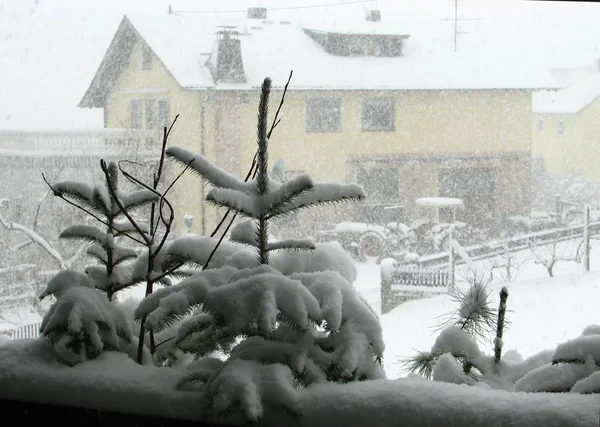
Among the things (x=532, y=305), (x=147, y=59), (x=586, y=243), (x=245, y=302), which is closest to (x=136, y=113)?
(x=147, y=59)

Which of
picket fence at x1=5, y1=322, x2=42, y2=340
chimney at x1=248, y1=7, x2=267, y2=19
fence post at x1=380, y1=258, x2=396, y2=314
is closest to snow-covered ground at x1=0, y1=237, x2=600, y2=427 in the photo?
picket fence at x1=5, y1=322, x2=42, y2=340

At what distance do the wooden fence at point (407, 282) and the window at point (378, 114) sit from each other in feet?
2.74

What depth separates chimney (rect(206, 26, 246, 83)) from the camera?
3.22m

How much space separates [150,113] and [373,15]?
139 centimetres

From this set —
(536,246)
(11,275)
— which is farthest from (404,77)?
(11,275)

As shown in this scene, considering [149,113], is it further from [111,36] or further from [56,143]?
[56,143]

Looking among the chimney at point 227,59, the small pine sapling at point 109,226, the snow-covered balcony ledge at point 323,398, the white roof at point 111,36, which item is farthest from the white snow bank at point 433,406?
the chimney at point 227,59

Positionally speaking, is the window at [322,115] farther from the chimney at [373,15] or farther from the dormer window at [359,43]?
the chimney at [373,15]

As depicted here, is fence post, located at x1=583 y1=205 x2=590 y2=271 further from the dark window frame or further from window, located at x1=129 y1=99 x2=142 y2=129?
the dark window frame

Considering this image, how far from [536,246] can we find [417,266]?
0.61m

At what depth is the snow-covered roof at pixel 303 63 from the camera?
10.8ft

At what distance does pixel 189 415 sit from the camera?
663mm

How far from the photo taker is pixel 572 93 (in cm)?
359

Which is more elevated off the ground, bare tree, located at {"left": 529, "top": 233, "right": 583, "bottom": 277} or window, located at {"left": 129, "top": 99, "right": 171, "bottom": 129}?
window, located at {"left": 129, "top": 99, "right": 171, "bottom": 129}
